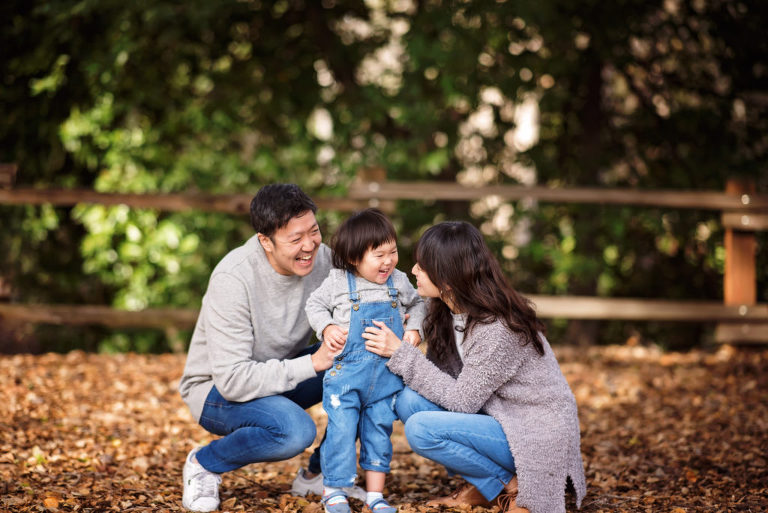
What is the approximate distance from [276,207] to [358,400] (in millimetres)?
802

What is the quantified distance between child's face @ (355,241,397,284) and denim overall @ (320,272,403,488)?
0.22 ft

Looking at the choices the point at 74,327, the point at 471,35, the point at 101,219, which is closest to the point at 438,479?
the point at 471,35

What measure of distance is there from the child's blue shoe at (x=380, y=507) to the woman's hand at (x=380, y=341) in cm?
54

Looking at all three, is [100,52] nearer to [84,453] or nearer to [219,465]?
[84,453]

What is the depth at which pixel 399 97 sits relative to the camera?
6.16 metres

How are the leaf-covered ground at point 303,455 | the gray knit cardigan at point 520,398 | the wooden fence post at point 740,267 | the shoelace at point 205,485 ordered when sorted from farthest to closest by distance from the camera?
the wooden fence post at point 740,267
the leaf-covered ground at point 303,455
the shoelace at point 205,485
the gray knit cardigan at point 520,398

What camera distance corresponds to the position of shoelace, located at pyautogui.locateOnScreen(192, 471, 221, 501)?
9.65 feet

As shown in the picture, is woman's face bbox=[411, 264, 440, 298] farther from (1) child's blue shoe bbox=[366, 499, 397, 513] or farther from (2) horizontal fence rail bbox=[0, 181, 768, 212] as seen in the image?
(2) horizontal fence rail bbox=[0, 181, 768, 212]

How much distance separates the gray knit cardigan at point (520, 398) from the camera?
272 centimetres

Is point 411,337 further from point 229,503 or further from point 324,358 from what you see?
point 229,503

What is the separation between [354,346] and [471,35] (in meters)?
3.49

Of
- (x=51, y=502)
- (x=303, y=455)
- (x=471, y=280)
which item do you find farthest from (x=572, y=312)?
(x=51, y=502)

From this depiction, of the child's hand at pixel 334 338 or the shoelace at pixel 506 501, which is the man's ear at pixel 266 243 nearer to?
→ the child's hand at pixel 334 338

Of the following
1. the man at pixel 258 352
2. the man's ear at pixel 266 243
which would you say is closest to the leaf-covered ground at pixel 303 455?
the man at pixel 258 352
